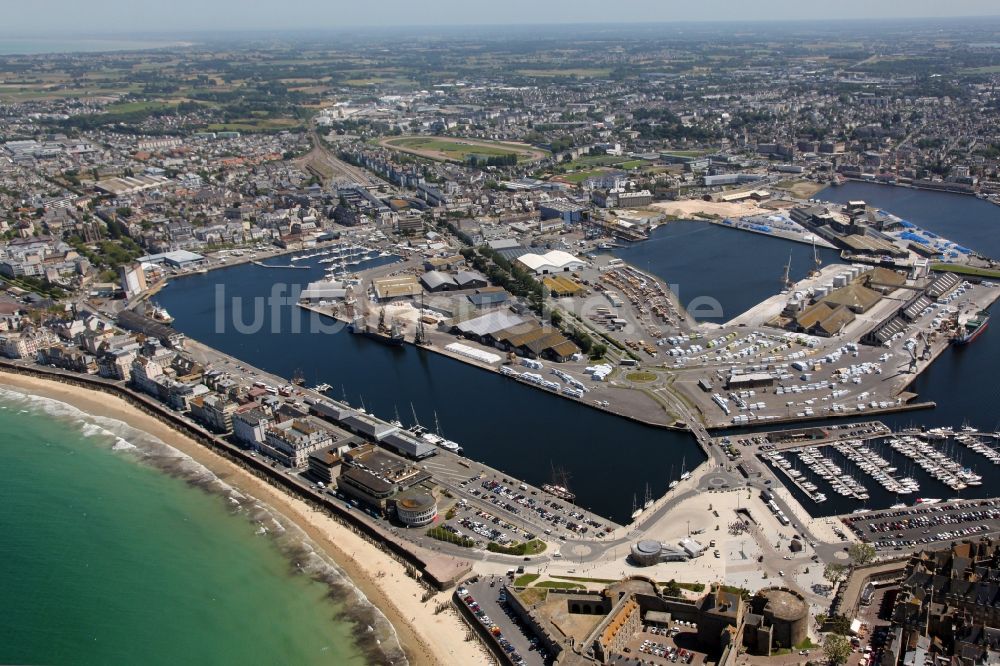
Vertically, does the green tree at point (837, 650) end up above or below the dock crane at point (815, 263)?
below

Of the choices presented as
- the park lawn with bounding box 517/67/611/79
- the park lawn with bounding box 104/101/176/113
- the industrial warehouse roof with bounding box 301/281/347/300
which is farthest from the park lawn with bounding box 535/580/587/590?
the park lawn with bounding box 517/67/611/79

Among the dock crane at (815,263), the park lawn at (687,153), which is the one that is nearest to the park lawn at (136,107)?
the park lawn at (687,153)

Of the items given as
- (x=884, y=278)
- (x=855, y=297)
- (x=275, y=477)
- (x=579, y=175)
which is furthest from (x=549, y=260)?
(x=579, y=175)

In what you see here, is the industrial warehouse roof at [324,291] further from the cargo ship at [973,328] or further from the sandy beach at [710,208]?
the cargo ship at [973,328]

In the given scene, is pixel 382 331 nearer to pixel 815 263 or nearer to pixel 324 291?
pixel 324 291

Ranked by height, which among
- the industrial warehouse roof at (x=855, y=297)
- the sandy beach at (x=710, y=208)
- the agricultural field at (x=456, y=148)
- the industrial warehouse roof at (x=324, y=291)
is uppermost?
the agricultural field at (x=456, y=148)

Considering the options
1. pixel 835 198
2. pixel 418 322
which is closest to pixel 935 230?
pixel 835 198
